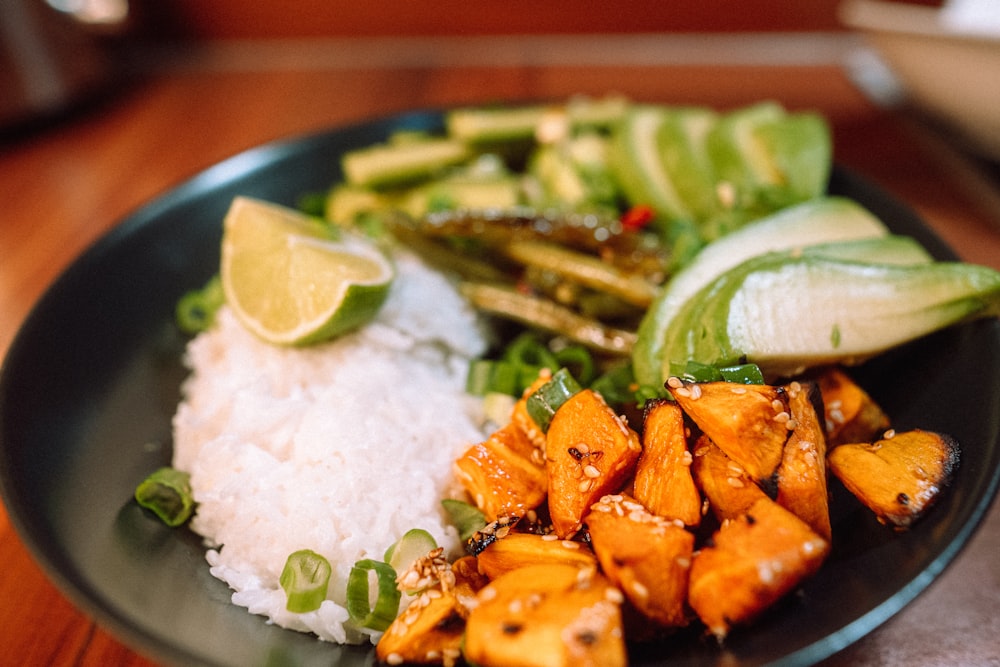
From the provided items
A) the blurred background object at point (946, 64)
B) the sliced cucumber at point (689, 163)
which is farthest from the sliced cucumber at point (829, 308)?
the blurred background object at point (946, 64)

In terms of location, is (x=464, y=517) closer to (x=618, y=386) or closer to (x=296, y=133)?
(x=618, y=386)

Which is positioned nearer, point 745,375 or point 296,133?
point 745,375

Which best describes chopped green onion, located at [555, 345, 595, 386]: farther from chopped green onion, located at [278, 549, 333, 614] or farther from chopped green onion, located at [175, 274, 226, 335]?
chopped green onion, located at [175, 274, 226, 335]

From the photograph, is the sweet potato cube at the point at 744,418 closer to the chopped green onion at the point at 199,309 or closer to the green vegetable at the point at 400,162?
the chopped green onion at the point at 199,309

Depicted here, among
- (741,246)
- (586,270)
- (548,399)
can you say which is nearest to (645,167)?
(586,270)

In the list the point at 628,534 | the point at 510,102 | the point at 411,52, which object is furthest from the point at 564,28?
the point at 628,534

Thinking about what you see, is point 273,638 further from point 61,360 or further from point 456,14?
point 456,14
